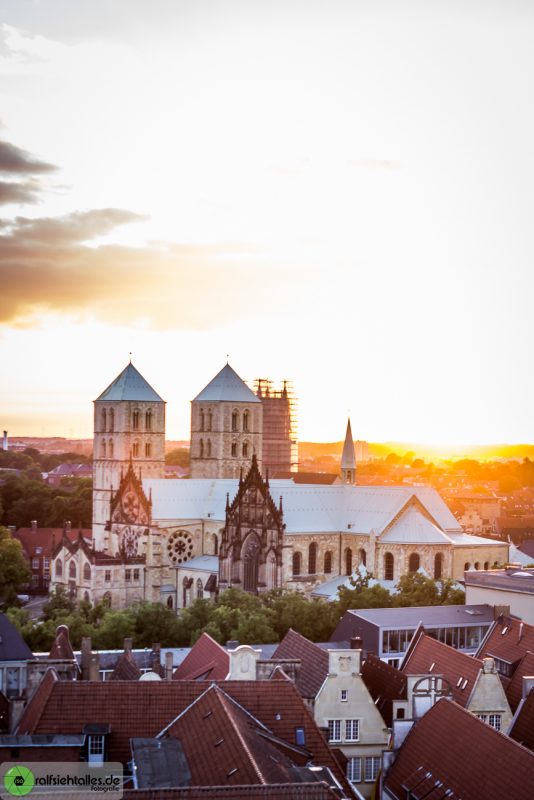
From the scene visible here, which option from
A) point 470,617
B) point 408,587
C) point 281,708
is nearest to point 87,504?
point 408,587

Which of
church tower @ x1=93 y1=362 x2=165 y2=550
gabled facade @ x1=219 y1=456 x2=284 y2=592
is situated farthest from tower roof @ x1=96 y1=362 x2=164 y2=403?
gabled facade @ x1=219 y1=456 x2=284 y2=592

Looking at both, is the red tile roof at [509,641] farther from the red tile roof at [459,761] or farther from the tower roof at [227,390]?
the tower roof at [227,390]

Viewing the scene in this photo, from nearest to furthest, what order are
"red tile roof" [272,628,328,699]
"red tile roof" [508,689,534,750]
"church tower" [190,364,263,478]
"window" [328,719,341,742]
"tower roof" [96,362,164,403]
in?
"red tile roof" [508,689,534,750]
"window" [328,719,341,742]
"red tile roof" [272,628,328,699]
"tower roof" [96,362,164,403]
"church tower" [190,364,263,478]

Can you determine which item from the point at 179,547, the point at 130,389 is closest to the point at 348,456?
the point at 130,389

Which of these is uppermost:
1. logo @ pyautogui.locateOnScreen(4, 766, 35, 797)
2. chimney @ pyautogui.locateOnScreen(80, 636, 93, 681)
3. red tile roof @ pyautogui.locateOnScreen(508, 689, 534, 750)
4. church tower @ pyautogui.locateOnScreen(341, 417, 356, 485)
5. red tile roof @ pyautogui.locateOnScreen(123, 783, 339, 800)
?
church tower @ pyautogui.locateOnScreen(341, 417, 356, 485)

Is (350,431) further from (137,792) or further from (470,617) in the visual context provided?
(137,792)

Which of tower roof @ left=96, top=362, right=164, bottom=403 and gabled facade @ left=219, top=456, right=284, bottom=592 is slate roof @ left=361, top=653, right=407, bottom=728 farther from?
tower roof @ left=96, top=362, right=164, bottom=403
